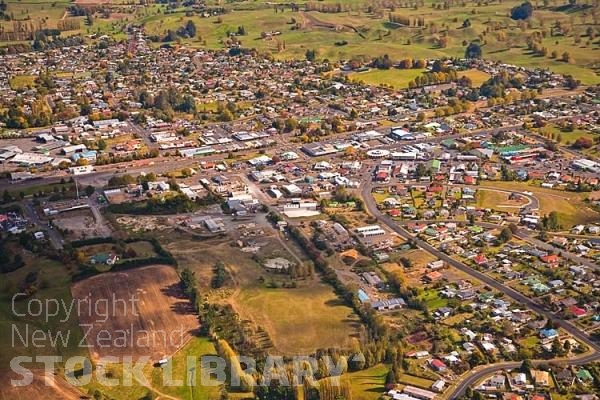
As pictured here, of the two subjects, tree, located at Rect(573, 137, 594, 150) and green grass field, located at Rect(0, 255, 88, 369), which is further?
tree, located at Rect(573, 137, 594, 150)

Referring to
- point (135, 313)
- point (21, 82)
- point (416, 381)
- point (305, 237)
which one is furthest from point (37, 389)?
point (21, 82)

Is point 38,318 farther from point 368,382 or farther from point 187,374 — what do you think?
point 368,382

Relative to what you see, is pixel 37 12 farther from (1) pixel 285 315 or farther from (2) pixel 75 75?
(1) pixel 285 315

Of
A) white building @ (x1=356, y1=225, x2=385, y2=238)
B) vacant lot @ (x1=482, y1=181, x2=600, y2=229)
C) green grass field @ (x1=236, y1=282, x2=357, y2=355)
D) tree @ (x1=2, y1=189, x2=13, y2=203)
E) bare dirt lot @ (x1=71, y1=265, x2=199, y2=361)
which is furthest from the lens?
tree @ (x1=2, y1=189, x2=13, y2=203)

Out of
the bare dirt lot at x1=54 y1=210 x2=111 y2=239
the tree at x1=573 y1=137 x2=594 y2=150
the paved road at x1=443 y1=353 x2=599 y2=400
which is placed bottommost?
the paved road at x1=443 y1=353 x2=599 y2=400

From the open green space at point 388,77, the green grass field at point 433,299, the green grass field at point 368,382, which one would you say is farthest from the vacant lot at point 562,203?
the open green space at point 388,77

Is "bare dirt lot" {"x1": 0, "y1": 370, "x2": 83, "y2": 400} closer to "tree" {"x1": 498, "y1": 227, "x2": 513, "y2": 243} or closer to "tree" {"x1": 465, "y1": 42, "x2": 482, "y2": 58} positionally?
"tree" {"x1": 498, "y1": 227, "x2": 513, "y2": 243}

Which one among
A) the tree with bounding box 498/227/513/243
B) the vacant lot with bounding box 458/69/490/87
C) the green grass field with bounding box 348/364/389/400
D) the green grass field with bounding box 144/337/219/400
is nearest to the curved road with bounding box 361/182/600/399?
the green grass field with bounding box 348/364/389/400
